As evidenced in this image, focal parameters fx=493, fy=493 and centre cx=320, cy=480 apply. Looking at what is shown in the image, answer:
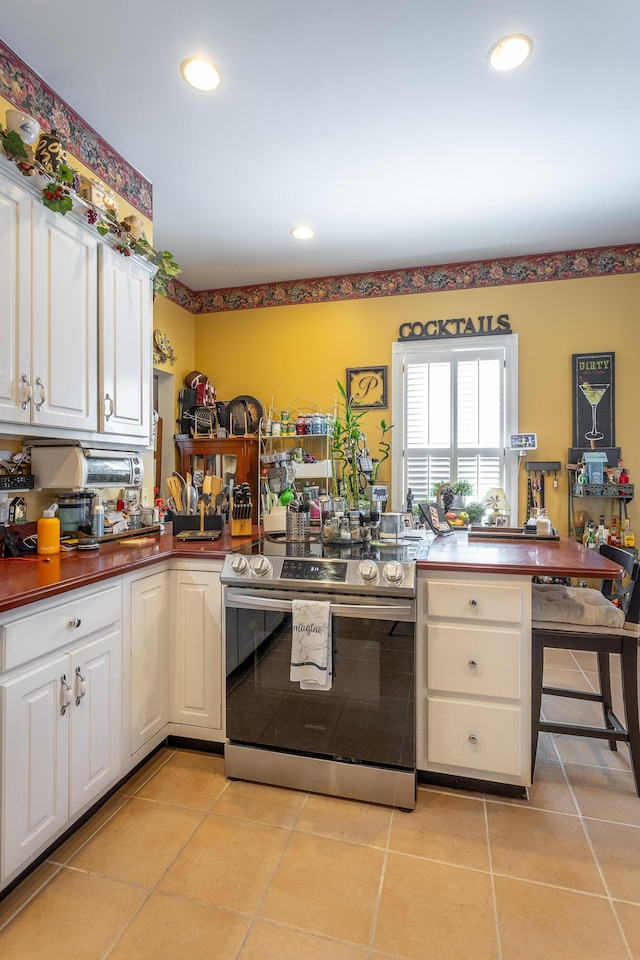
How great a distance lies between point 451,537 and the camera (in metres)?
2.62

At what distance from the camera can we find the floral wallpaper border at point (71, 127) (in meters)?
2.05

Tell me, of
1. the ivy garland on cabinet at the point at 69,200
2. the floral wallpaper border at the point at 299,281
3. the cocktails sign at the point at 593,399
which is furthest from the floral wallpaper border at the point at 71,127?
the cocktails sign at the point at 593,399

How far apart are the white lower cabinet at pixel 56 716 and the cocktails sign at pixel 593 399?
12.0 feet

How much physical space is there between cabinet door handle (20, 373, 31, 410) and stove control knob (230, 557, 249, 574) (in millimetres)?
988

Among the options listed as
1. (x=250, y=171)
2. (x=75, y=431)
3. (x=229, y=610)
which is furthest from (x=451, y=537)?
(x=250, y=171)

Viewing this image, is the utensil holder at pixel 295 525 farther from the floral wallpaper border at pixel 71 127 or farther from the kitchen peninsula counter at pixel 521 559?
the floral wallpaper border at pixel 71 127

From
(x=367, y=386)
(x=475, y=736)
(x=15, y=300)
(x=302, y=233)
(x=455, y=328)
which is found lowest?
(x=475, y=736)

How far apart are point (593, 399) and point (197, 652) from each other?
11.5ft

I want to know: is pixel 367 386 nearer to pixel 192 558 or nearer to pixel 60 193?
pixel 192 558

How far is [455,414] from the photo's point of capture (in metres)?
4.22

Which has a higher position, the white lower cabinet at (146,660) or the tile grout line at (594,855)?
the white lower cabinet at (146,660)

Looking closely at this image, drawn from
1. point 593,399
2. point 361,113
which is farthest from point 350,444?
point 361,113

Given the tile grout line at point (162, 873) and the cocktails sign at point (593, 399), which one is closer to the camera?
the tile grout line at point (162, 873)

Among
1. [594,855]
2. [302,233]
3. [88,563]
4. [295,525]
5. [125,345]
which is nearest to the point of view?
[594,855]
